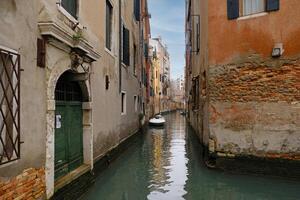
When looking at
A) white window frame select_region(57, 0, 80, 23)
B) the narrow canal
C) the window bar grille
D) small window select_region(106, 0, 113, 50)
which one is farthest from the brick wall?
the window bar grille

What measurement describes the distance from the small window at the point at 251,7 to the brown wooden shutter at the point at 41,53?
5293 mm

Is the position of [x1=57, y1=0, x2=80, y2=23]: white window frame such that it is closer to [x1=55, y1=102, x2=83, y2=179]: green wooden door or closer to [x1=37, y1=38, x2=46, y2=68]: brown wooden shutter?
[x1=37, y1=38, x2=46, y2=68]: brown wooden shutter

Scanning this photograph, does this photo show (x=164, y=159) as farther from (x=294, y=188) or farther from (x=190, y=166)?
(x=294, y=188)

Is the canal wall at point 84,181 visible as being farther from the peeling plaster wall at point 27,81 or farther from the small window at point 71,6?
the small window at point 71,6

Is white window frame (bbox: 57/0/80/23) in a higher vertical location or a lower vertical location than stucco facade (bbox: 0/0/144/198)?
higher

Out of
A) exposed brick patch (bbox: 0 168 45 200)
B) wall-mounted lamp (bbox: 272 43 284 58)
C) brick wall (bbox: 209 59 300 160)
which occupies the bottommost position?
exposed brick patch (bbox: 0 168 45 200)

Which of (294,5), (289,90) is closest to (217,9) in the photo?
(294,5)

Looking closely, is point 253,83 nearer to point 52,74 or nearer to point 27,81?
point 52,74

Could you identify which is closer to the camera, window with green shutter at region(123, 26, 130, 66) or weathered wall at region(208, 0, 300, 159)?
weathered wall at region(208, 0, 300, 159)

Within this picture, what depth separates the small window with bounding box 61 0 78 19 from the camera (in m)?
5.72

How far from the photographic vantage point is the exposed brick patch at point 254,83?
7.46 meters

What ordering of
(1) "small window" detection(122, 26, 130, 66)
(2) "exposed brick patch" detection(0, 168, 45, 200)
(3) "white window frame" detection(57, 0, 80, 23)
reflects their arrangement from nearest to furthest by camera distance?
(2) "exposed brick patch" detection(0, 168, 45, 200) → (3) "white window frame" detection(57, 0, 80, 23) → (1) "small window" detection(122, 26, 130, 66)

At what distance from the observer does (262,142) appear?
25.3ft

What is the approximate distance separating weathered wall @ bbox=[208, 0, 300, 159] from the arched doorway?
3318mm
